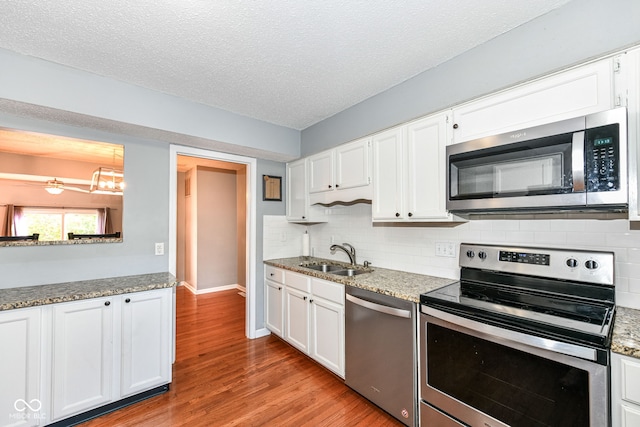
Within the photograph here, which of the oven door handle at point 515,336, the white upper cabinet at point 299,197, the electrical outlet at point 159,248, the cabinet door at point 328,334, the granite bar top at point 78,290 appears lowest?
the cabinet door at point 328,334

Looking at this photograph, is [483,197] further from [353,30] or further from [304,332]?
[304,332]

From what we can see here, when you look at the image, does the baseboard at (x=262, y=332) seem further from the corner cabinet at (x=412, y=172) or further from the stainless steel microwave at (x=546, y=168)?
the stainless steel microwave at (x=546, y=168)

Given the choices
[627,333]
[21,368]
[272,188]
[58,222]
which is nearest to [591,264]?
A: [627,333]

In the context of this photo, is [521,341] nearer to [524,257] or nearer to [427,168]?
[524,257]

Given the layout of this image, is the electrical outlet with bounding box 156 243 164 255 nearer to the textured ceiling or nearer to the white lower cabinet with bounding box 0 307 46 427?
the white lower cabinet with bounding box 0 307 46 427

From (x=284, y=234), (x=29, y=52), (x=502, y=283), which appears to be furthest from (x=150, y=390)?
(x=502, y=283)

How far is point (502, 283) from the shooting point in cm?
183

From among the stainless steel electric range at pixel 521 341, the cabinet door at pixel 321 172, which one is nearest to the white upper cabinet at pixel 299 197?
the cabinet door at pixel 321 172

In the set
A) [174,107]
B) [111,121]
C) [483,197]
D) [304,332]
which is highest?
[174,107]

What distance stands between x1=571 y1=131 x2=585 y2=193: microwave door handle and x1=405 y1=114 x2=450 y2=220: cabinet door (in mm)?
664

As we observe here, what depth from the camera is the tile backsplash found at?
149 cm

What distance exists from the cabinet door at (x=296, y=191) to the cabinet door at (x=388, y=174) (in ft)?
3.55

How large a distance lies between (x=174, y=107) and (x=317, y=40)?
144 cm

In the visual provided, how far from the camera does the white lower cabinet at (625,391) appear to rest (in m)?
1.07
